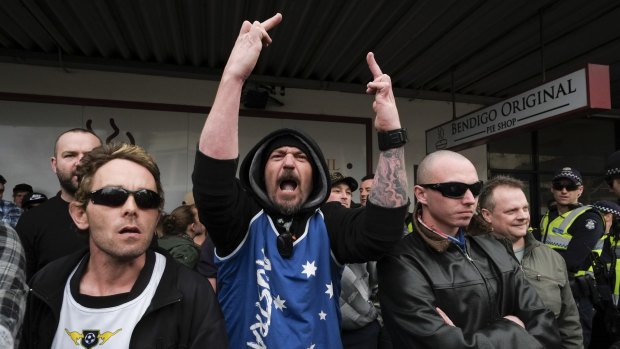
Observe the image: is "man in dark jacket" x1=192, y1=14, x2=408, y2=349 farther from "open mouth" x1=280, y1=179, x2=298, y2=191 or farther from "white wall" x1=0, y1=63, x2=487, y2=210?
"white wall" x1=0, y1=63, x2=487, y2=210

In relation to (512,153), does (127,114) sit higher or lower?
higher

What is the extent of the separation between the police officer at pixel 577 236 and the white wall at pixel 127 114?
2.90m

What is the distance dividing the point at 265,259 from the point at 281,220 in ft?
0.58

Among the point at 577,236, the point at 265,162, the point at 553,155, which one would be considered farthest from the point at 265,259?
the point at 553,155

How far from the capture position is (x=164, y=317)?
1.45 m

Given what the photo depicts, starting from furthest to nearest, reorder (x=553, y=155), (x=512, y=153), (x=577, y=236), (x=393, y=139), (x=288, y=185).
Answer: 1. (x=553, y=155)
2. (x=512, y=153)
3. (x=577, y=236)
4. (x=288, y=185)
5. (x=393, y=139)

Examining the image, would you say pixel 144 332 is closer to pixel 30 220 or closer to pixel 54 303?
pixel 54 303

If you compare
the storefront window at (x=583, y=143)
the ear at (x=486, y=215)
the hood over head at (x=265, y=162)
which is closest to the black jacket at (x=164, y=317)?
the hood over head at (x=265, y=162)

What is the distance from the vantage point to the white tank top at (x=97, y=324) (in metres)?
1.38

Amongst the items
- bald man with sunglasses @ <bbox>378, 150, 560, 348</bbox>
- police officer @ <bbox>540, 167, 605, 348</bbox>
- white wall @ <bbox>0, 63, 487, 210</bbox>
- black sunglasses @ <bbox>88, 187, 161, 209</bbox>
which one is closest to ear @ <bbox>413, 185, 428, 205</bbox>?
bald man with sunglasses @ <bbox>378, 150, 560, 348</bbox>

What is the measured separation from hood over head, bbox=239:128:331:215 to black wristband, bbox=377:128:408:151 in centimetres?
28

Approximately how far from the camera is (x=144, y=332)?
1413 millimetres

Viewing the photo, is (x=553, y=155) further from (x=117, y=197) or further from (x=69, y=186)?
(x=117, y=197)

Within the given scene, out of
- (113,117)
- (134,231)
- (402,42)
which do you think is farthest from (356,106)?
(134,231)
